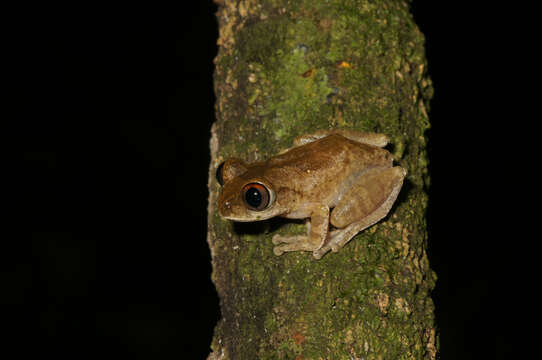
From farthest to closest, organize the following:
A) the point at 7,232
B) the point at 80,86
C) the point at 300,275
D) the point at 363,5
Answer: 1. the point at 80,86
2. the point at 7,232
3. the point at 363,5
4. the point at 300,275


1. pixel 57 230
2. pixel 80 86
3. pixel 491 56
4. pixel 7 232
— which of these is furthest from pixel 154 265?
pixel 491 56

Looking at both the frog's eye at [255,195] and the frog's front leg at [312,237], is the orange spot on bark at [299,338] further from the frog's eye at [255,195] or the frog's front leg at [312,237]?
the frog's eye at [255,195]

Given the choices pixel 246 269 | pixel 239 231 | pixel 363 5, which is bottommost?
pixel 246 269

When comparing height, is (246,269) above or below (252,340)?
above

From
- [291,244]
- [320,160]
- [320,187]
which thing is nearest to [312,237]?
[291,244]

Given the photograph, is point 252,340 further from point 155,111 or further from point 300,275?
point 155,111

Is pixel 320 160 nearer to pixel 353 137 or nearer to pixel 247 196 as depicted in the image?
pixel 353 137

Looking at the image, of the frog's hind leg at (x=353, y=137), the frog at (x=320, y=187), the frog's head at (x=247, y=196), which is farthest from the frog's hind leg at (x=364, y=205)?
the frog's head at (x=247, y=196)
